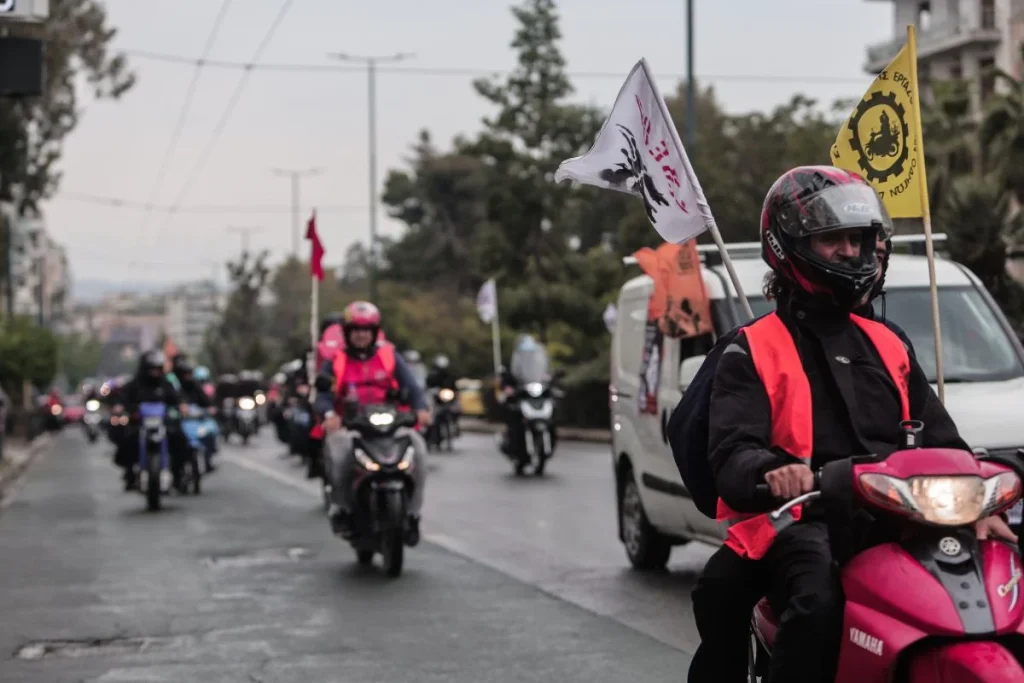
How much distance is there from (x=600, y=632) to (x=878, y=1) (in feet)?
213

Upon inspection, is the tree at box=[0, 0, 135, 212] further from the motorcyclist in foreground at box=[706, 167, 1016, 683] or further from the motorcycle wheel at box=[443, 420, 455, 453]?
the motorcyclist in foreground at box=[706, 167, 1016, 683]

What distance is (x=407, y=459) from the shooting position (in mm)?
11734

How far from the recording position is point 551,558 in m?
12.4

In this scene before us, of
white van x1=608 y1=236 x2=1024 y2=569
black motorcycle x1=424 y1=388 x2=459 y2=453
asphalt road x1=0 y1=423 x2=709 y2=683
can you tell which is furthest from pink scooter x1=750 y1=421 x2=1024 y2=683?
black motorcycle x1=424 y1=388 x2=459 y2=453

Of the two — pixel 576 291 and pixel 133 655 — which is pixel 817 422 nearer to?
pixel 133 655

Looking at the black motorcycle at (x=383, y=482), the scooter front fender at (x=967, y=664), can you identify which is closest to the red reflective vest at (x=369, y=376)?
the black motorcycle at (x=383, y=482)

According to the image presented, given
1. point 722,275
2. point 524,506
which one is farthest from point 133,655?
point 524,506

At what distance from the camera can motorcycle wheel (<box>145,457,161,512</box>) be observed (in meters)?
17.7

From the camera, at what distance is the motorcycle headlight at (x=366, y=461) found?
38.2ft

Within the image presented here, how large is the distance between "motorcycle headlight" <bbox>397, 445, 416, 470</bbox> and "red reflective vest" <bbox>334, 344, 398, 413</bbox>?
35.7 inches

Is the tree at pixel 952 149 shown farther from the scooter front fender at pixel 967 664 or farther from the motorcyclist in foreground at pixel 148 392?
the scooter front fender at pixel 967 664

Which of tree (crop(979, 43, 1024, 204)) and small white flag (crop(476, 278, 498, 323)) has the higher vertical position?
tree (crop(979, 43, 1024, 204))

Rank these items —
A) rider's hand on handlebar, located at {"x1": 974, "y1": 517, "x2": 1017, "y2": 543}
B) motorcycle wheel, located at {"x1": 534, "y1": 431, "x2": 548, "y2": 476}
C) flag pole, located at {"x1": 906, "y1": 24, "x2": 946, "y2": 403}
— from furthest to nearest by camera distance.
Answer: motorcycle wheel, located at {"x1": 534, "y1": 431, "x2": 548, "y2": 476} → flag pole, located at {"x1": 906, "y1": 24, "x2": 946, "y2": 403} → rider's hand on handlebar, located at {"x1": 974, "y1": 517, "x2": 1017, "y2": 543}

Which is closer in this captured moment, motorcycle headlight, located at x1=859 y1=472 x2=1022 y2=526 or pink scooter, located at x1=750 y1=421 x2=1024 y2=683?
pink scooter, located at x1=750 y1=421 x2=1024 y2=683
